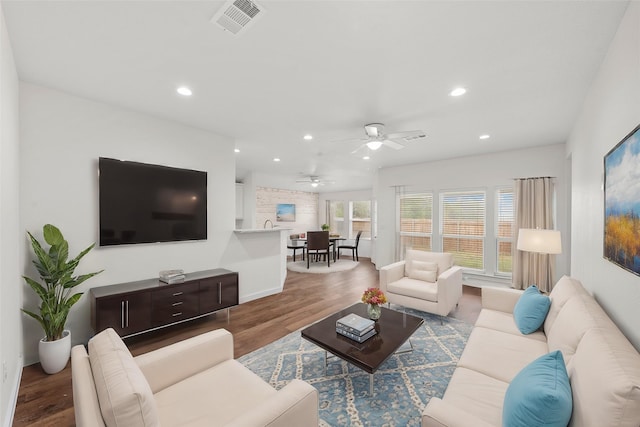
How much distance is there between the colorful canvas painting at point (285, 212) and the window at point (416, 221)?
4047 millimetres

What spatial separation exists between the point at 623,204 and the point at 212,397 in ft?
8.36

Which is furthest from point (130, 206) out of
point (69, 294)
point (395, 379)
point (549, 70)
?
point (549, 70)

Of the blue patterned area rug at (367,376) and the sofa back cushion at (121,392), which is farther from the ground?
the sofa back cushion at (121,392)

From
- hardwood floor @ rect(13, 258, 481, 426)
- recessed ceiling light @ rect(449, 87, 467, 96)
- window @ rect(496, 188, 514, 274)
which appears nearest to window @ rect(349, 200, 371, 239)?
hardwood floor @ rect(13, 258, 481, 426)

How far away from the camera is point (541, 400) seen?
1024 millimetres

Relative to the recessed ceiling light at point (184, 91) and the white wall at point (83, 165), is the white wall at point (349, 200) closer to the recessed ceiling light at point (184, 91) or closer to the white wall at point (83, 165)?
the white wall at point (83, 165)

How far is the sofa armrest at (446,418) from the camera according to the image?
1.14 metres

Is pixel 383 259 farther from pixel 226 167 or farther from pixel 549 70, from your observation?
pixel 549 70

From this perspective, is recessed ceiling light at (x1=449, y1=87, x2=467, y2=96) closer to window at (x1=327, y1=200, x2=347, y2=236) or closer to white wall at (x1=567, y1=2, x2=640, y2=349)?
white wall at (x1=567, y1=2, x2=640, y2=349)

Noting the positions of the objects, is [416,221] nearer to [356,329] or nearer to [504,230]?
[504,230]

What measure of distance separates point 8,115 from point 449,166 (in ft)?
19.8

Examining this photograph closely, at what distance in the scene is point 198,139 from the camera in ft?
11.9

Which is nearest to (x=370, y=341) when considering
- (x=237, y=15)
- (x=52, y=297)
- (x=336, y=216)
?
(x=237, y=15)

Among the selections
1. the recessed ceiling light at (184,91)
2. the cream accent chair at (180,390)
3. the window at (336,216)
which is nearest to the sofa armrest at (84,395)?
the cream accent chair at (180,390)
